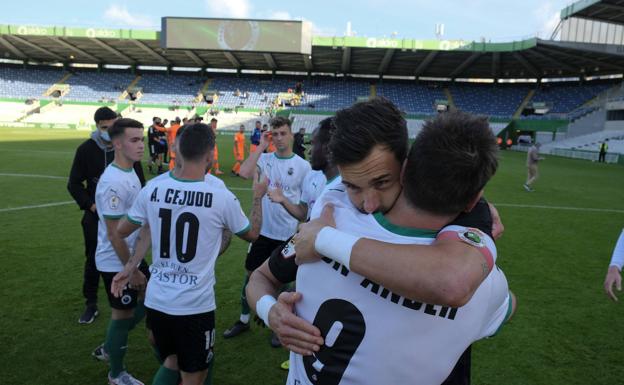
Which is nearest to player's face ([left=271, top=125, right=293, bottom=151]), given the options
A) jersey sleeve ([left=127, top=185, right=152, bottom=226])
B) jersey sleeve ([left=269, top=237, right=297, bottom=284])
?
jersey sleeve ([left=127, top=185, right=152, bottom=226])

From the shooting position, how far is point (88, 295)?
15.3ft

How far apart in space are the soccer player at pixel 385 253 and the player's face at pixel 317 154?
2.07m

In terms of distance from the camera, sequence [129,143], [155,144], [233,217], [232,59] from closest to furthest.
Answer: [233,217] < [129,143] < [155,144] < [232,59]

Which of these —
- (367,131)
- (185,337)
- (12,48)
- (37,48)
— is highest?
(37,48)

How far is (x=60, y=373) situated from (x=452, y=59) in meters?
49.3

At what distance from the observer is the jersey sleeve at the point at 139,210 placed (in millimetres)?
2839

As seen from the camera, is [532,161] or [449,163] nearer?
[449,163]

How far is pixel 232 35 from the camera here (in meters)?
46.2

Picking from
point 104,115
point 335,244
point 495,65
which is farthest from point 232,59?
→ point 335,244

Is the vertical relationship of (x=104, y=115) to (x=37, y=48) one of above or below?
below

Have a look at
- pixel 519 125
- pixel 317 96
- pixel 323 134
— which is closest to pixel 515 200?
pixel 323 134

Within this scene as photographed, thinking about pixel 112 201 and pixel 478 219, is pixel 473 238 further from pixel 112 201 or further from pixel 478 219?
pixel 112 201

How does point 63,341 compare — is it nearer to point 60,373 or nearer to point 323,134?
point 60,373

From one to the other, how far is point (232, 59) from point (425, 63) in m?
23.8
